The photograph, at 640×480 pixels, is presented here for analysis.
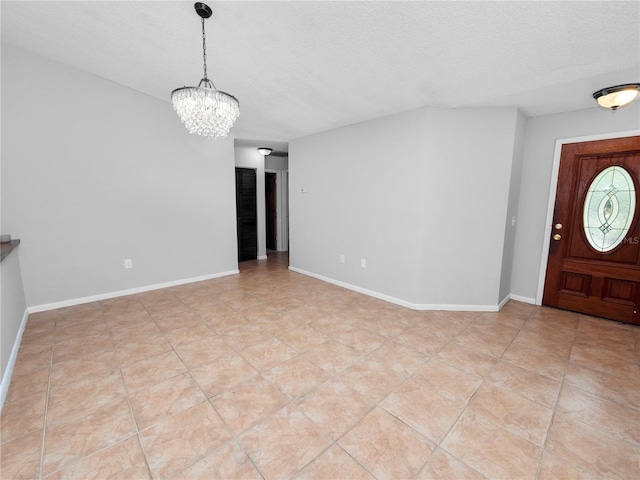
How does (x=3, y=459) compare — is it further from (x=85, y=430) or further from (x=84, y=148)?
(x=84, y=148)

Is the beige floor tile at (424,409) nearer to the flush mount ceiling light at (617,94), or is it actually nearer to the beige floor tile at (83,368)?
the beige floor tile at (83,368)

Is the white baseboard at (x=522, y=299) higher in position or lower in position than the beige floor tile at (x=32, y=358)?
higher

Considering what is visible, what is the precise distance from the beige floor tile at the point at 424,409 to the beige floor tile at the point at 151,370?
5.29 feet

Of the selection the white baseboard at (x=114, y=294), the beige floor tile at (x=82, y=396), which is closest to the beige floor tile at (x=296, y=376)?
the beige floor tile at (x=82, y=396)

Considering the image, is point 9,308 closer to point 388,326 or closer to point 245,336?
point 245,336

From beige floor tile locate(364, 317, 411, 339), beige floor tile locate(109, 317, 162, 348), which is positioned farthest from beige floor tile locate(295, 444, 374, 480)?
beige floor tile locate(109, 317, 162, 348)

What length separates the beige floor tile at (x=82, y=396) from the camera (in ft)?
5.52

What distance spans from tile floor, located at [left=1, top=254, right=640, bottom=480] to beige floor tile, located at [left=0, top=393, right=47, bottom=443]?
0.03 feet

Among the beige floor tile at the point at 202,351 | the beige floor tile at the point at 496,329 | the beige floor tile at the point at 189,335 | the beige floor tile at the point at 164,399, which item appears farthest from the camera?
the beige floor tile at the point at 496,329

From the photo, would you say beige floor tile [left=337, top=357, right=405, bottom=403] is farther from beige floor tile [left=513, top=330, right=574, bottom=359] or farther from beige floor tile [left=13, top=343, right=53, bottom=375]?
beige floor tile [left=13, top=343, right=53, bottom=375]

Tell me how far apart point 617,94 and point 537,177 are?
1117 mm

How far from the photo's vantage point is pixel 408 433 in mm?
1565

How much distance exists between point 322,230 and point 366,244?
3.05 feet

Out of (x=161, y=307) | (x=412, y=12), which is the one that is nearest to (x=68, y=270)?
(x=161, y=307)
